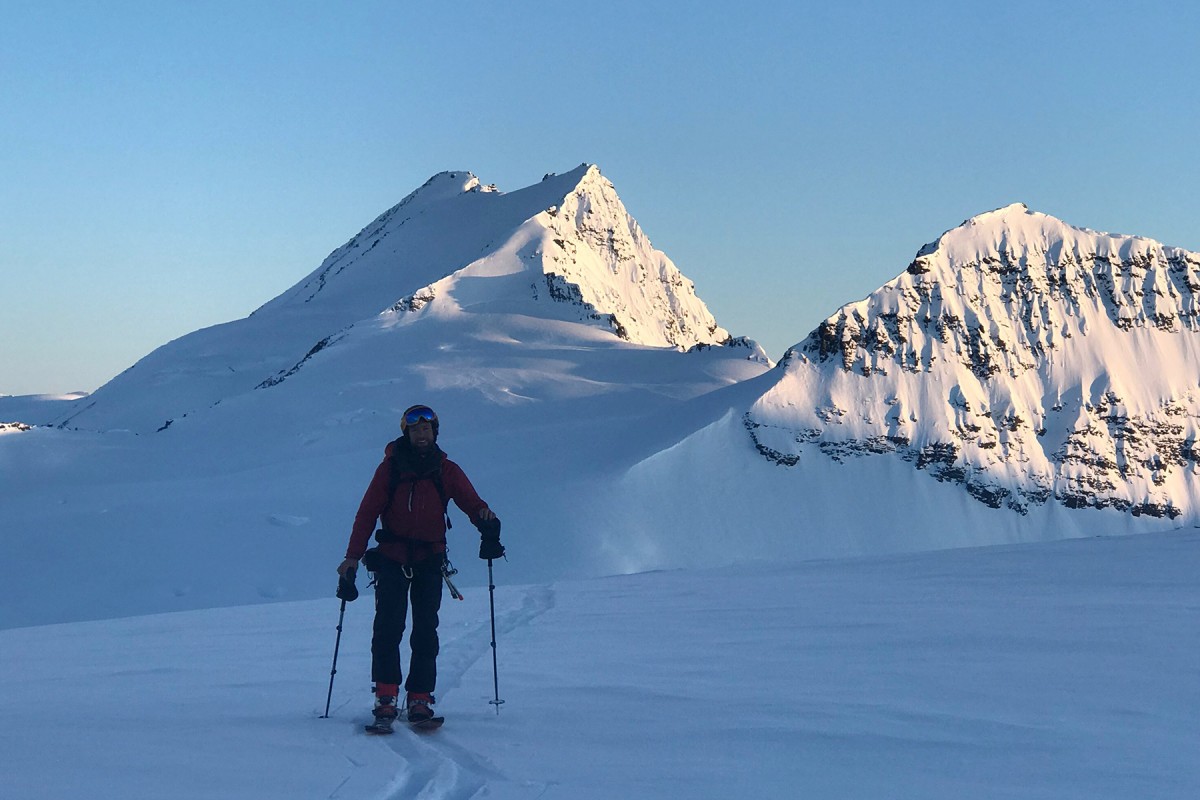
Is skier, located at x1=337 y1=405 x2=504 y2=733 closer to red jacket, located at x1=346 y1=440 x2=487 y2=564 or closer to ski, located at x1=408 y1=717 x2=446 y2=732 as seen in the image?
red jacket, located at x1=346 y1=440 x2=487 y2=564

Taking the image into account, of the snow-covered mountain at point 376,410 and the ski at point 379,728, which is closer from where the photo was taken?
the ski at point 379,728

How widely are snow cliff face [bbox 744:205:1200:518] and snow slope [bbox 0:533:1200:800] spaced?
191ft

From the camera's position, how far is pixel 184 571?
130ft

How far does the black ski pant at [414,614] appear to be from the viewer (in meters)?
7.33

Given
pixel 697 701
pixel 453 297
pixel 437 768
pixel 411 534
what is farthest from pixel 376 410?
pixel 437 768

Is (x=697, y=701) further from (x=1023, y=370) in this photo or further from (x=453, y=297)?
(x=1023, y=370)

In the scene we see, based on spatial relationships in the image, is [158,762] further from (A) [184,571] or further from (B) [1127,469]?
(B) [1127,469]

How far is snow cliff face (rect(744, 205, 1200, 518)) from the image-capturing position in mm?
74562

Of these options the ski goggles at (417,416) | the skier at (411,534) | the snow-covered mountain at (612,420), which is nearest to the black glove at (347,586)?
the skier at (411,534)

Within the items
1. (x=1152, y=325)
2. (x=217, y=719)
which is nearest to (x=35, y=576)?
Result: (x=217, y=719)

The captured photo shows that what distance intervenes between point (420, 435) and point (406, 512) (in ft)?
1.63

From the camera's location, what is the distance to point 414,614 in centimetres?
761

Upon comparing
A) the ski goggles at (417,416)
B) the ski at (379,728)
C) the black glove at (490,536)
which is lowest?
the ski at (379,728)

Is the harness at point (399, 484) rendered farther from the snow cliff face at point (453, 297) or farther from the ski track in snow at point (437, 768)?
the snow cliff face at point (453, 297)
